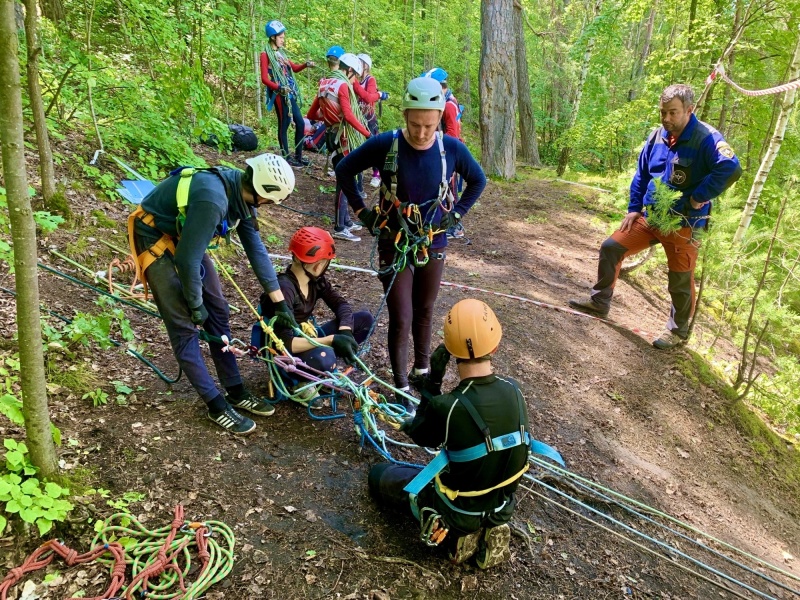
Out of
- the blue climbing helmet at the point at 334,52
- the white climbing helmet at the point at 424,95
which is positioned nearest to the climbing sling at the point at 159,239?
the white climbing helmet at the point at 424,95

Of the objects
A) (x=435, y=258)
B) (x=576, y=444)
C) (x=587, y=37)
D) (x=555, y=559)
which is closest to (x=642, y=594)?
(x=555, y=559)

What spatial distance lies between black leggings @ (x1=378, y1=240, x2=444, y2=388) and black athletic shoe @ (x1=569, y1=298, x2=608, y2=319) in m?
3.00

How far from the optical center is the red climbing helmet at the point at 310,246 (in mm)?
3246

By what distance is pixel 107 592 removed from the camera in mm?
1963

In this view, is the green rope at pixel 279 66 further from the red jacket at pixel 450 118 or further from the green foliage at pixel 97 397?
the green foliage at pixel 97 397

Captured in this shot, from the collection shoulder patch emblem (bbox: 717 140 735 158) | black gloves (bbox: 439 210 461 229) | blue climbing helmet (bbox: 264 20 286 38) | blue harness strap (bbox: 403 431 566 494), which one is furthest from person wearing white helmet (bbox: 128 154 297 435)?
blue climbing helmet (bbox: 264 20 286 38)

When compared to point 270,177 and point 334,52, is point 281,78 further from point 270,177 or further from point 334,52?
point 270,177

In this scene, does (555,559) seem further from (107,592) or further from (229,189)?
(229,189)

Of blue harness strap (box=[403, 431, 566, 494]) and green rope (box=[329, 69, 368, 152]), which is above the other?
green rope (box=[329, 69, 368, 152])

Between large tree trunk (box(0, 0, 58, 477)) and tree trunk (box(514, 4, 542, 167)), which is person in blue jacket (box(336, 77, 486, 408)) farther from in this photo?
tree trunk (box(514, 4, 542, 167))

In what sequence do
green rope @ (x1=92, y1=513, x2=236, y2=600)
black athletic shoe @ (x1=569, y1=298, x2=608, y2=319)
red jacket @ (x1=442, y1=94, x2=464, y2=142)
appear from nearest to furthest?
1. green rope @ (x1=92, y1=513, x2=236, y2=600)
2. black athletic shoe @ (x1=569, y1=298, x2=608, y2=319)
3. red jacket @ (x1=442, y1=94, x2=464, y2=142)

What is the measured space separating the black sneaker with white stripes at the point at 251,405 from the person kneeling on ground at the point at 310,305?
0.70ft

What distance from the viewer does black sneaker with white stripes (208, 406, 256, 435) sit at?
9.96ft

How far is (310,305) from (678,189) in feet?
12.5
